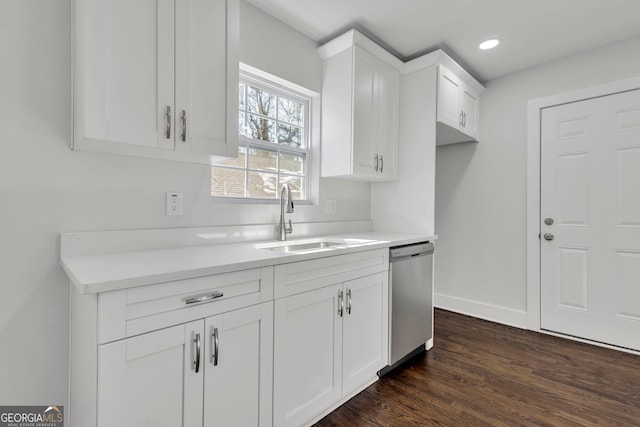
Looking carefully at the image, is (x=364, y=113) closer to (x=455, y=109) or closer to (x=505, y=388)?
(x=455, y=109)

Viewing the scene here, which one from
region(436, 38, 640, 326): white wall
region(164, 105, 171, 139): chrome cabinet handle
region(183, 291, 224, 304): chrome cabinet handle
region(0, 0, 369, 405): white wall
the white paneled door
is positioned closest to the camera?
region(183, 291, 224, 304): chrome cabinet handle

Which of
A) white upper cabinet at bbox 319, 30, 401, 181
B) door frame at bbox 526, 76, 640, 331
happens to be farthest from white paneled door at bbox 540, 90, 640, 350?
white upper cabinet at bbox 319, 30, 401, 181

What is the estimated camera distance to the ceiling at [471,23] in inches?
80.0

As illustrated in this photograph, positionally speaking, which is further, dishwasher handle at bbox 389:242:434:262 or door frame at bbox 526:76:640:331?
door frame at bbox 526:76:640:331

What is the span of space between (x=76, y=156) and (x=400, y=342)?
2.22 metres

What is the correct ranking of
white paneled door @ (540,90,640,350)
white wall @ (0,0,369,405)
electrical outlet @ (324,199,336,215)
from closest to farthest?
white wall @ (0,0,369,405) < white paneled door @ (540,90,640,350) < electrical outlet @ (324,199,336,215)

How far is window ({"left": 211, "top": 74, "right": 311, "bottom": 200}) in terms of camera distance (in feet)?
6.77

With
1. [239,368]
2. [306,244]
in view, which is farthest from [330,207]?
[239,368]

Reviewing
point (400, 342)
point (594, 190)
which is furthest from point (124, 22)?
point (594, 190)

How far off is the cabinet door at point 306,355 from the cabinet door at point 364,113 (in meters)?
1.12

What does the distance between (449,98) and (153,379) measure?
287 cm

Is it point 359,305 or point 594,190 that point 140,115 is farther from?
point 594,190

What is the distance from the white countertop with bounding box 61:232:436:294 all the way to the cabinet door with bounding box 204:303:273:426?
21 cm

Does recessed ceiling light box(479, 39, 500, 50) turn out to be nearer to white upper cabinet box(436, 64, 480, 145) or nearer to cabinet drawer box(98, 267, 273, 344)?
white upper cabinet box(436, 64, 480, 145)
